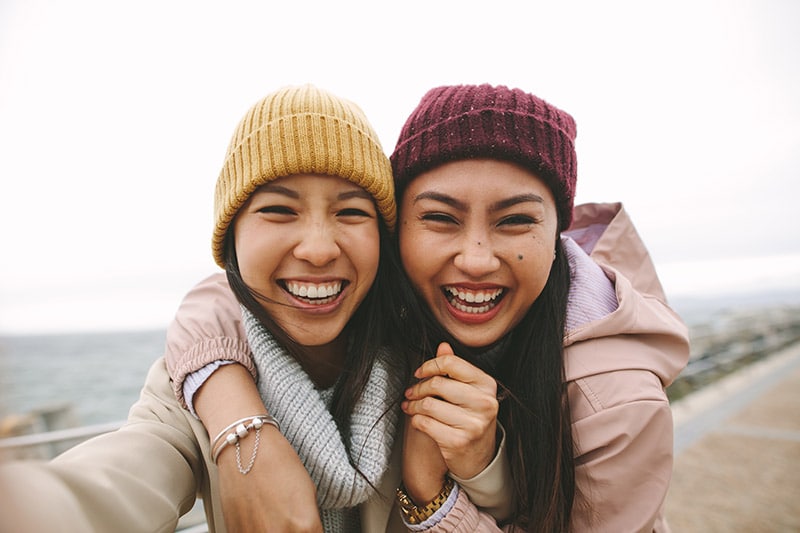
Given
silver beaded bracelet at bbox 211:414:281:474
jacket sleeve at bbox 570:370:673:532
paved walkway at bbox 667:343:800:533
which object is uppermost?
silver beaded bracelet at bbox 211:414:281:474

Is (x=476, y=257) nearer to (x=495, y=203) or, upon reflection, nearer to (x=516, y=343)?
(x=495, y=203)

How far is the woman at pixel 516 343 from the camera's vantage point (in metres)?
1.67

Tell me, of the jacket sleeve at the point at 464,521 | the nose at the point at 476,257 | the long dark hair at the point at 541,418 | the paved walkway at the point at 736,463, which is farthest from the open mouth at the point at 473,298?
the paved walkway at the point at 736,463

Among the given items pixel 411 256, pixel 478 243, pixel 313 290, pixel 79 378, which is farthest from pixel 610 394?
pixel 79 378

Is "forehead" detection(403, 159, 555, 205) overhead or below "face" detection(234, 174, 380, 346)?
overhead

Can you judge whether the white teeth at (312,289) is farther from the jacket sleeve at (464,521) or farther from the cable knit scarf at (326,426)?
the jacket sleeve at (464,521)

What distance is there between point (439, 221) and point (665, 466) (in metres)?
1.19

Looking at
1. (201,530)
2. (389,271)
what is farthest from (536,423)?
(201,530)

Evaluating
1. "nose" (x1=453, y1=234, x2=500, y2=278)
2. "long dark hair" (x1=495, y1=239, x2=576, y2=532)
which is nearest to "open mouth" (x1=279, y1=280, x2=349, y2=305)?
"nose" (x1=453, y1=234, x2=500, y2=278)

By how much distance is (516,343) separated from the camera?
207 centimetres

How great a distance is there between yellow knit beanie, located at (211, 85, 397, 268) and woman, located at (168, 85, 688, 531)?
215 mm

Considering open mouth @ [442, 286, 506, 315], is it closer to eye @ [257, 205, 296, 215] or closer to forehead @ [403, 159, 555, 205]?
forehead @ [403, 159, 555, 205]

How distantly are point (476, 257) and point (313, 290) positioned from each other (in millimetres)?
603

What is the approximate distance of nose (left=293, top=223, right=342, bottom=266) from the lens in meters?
1.61
